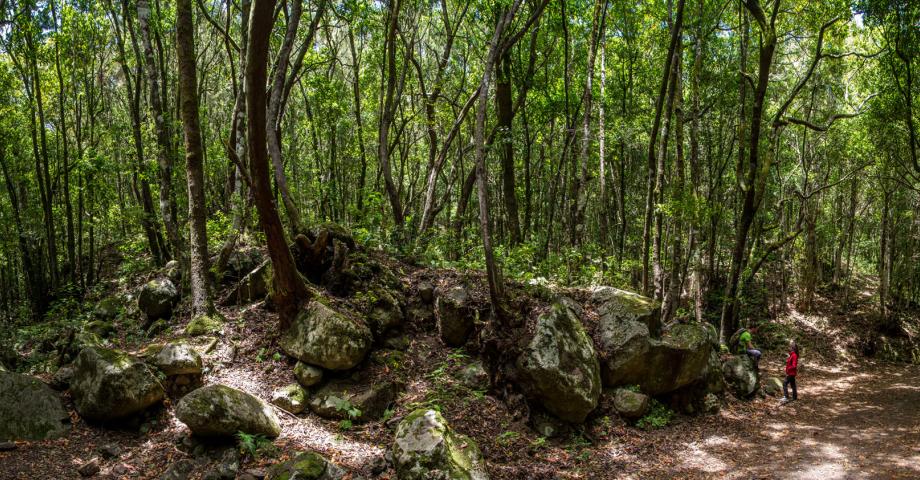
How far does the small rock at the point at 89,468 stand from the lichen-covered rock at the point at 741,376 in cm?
1246

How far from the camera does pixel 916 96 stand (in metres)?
14.7

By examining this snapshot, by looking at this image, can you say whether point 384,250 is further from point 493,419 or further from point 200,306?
point 493,419

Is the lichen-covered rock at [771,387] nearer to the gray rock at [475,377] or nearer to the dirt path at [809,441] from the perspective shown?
the dirt path at [809,441]

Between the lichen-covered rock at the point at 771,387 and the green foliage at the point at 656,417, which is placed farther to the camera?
the lichen-covered rock at the point at 771,387

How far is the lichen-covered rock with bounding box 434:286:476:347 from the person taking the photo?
9.21 m

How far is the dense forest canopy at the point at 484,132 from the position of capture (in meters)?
10.3

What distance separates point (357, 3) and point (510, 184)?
671 cm

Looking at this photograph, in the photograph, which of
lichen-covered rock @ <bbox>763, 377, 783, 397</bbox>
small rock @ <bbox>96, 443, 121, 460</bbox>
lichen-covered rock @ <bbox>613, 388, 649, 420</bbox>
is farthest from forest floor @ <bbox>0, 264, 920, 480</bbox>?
lichen-covered rock @ <bbox>763, 377, 783, 397</bbox>

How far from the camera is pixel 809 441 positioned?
8.89 m

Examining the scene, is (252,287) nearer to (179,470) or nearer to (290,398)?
(290,398)

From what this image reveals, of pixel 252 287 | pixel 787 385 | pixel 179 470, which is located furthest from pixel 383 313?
pixel 787 385

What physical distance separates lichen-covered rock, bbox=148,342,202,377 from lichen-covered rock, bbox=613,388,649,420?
7.17 m

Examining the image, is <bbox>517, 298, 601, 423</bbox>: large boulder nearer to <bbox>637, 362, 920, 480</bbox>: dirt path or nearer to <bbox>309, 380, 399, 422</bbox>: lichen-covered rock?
<bbox>637, 362, 920, 480</bbox>: dirt path

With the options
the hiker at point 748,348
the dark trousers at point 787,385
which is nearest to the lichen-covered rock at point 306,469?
the hiker at point 748,348
